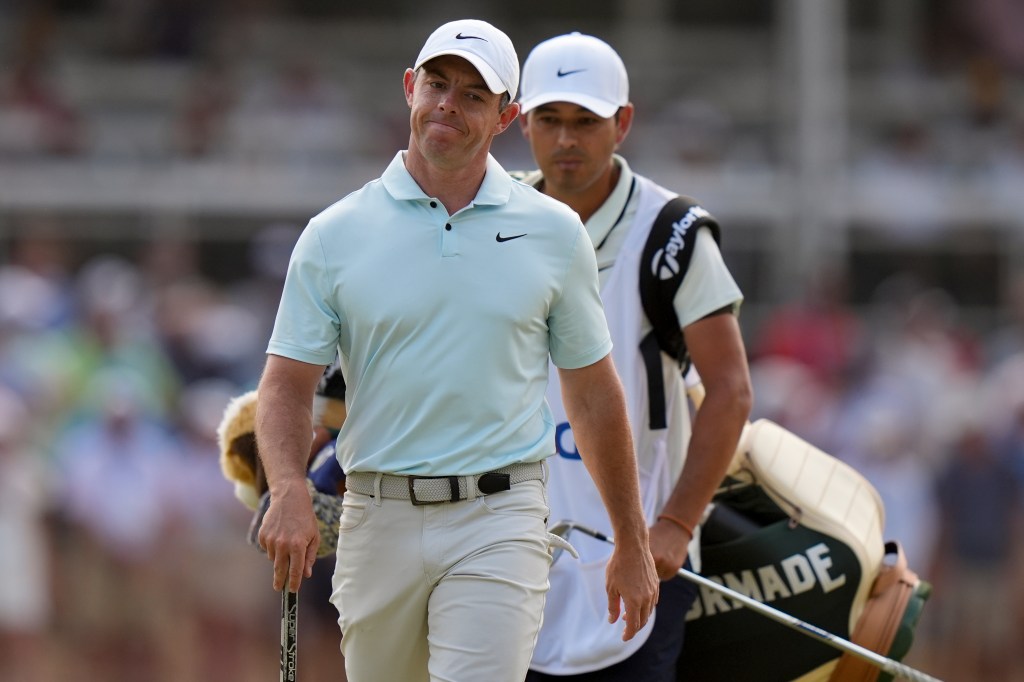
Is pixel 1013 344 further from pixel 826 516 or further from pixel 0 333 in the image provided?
pixel 826 516

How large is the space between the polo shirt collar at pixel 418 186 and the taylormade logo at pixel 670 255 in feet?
2.87

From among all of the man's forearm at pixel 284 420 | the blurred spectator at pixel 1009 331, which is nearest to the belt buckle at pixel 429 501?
the man's forearm at pixel 284 420

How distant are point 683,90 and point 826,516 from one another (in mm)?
14453

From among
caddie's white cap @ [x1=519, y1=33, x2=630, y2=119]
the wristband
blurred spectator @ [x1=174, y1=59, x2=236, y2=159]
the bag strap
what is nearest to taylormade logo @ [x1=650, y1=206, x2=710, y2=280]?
the bag strap

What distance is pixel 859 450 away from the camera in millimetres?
12867

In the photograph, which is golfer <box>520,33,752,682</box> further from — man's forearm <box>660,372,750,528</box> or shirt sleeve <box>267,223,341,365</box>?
shirt sleeve <box>267,223,341,365</box>

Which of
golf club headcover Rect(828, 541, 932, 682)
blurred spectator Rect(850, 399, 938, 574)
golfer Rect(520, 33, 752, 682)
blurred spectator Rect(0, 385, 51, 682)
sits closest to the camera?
golfer Rect(520, 33, 752, 682)

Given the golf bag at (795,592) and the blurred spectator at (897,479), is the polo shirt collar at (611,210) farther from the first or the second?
the blurred spectator at (897,479)

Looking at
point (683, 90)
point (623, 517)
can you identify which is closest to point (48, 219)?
point (683, 90)

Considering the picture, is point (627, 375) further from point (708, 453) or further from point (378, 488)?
point (378, 488)

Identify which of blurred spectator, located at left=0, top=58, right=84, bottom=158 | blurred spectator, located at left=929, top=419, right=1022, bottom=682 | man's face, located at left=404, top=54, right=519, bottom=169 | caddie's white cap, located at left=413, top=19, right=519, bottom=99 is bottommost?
blurred spectator, located at left=929, top=419, right=1022, bottom=682

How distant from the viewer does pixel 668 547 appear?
17.2ft

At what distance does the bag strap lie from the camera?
5422 millimetres

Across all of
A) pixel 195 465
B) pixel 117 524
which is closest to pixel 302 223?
pixel 195 465
